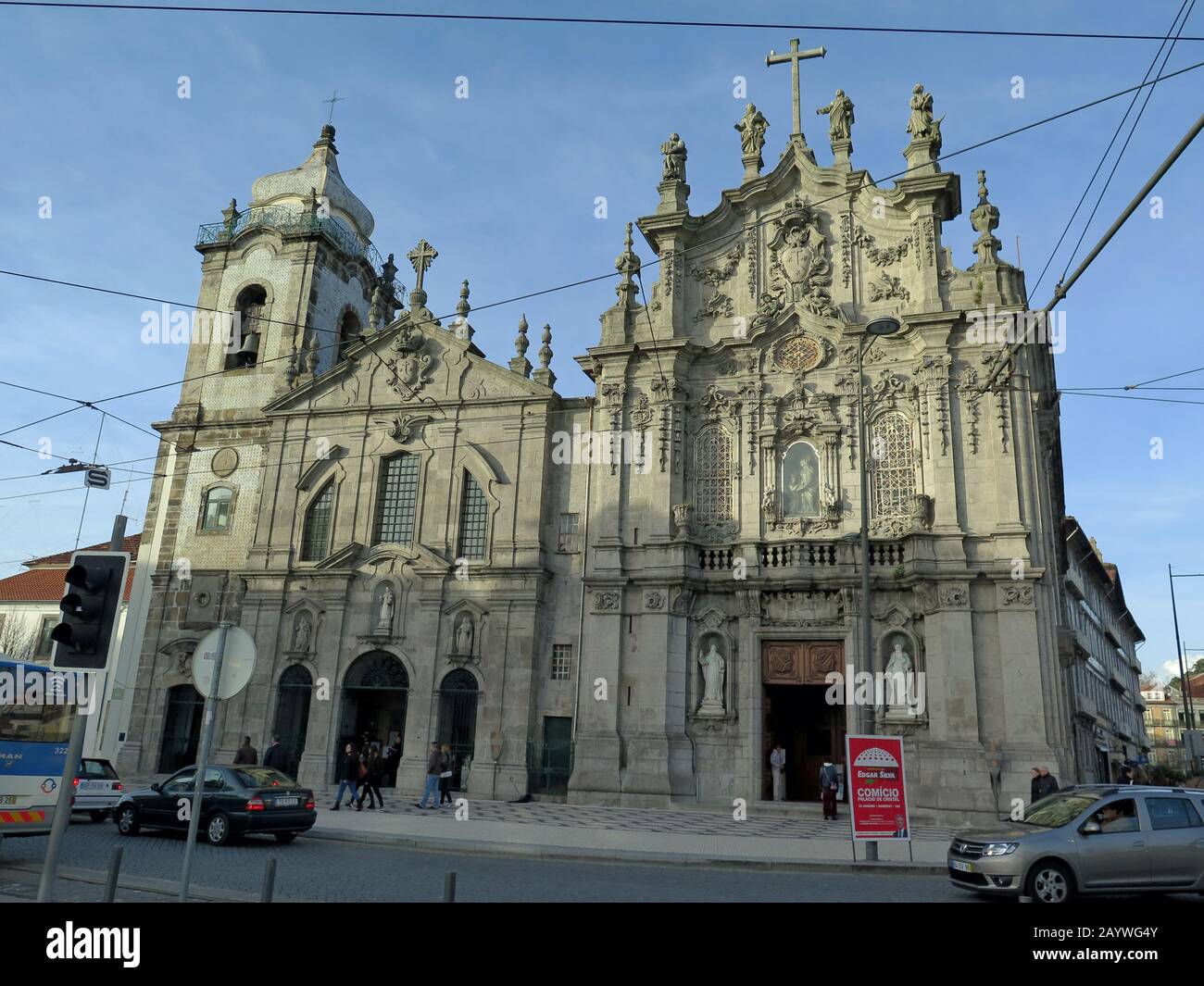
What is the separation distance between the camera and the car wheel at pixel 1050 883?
11.6m

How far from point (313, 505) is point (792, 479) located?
16571 mm

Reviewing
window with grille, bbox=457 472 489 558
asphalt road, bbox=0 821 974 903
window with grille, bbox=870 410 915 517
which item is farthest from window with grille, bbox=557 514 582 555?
asphalt road, bbox=0 821 974 903

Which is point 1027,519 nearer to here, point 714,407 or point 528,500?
point 714,407

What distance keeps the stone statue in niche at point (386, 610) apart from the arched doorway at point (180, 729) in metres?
7.01

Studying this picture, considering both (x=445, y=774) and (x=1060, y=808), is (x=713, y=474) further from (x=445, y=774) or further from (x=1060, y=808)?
(x=1060, y=808)

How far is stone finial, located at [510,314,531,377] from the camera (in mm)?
30953

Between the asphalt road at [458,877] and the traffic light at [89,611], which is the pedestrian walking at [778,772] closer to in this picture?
the asphalt road at [458,877]

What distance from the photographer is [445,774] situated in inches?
958

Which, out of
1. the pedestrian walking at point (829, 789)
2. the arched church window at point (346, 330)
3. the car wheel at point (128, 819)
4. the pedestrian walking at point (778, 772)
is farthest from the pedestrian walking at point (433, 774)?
the arched church window at point (346, 330)

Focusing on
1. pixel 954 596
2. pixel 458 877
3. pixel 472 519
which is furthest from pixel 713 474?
pixel 458 877

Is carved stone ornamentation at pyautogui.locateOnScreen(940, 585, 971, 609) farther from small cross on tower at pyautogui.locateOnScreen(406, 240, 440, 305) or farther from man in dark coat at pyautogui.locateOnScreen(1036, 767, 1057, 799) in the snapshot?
small cross on tower at pyautogui.locateOnScreen(406, 240, 440, 305)

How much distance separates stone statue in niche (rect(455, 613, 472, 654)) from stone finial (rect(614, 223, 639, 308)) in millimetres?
11315

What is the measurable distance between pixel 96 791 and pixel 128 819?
110 inches

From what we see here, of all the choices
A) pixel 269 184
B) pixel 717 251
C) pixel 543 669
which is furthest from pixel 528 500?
pixel 269 184
